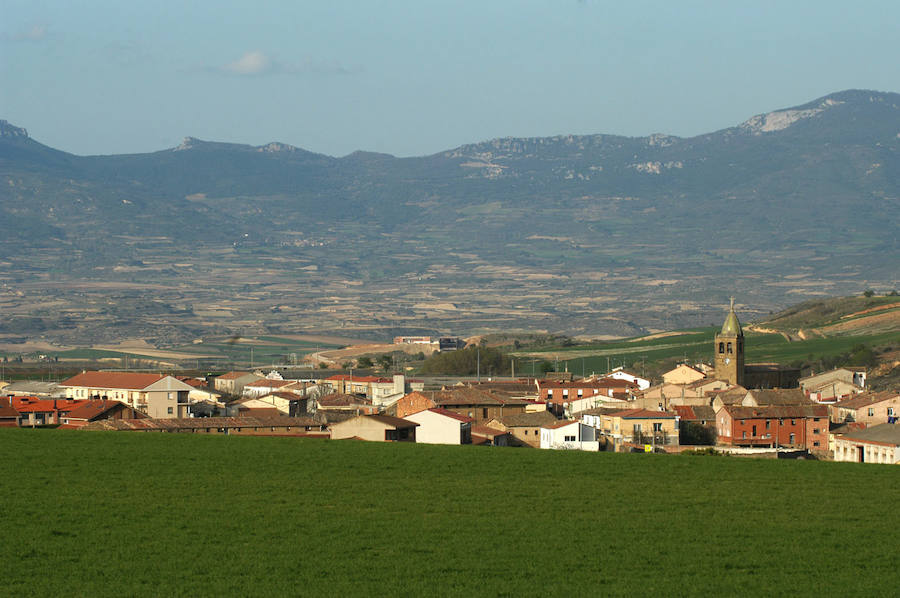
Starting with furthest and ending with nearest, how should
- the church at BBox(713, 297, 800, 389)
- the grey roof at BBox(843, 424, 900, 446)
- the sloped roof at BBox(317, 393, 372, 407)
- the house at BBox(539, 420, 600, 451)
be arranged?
the church at BBox(713, 297, 800, 389)
the sloped roof at BBox(317, 393, 372, 407)
the house at BBox(539, 420, 600, 451)
the grey roof at BBox(843, 424, 900, 446)

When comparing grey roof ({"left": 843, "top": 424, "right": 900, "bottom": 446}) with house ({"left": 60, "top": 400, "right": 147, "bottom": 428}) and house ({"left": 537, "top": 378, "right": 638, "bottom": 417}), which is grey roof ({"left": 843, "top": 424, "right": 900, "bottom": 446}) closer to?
house ({"left": 537, "top": 378, "right": 638, "bottom": 417})

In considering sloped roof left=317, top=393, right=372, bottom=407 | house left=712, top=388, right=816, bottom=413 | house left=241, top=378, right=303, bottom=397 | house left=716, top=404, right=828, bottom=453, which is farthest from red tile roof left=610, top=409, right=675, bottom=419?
house left=241, top=378, right=303, bottom=397

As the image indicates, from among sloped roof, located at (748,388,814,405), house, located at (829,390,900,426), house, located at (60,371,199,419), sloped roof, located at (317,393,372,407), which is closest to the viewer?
house, located at (829,390,900,426)

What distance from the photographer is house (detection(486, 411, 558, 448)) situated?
1897 inches

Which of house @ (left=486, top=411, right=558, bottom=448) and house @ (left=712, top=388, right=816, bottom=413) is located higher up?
→ house @ (left=712, top=388, right=816, bottom=413)

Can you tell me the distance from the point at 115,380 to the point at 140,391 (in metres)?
5.45

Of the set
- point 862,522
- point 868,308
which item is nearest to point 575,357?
point 868,308

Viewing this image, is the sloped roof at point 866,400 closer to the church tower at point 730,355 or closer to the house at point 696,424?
the house at point 696,424

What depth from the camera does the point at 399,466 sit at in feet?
97.7

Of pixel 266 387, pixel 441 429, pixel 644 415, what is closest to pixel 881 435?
pixel 644 415

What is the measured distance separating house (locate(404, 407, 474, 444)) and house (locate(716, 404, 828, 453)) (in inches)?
417

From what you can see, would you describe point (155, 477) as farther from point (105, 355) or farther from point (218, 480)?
point (105, 355)

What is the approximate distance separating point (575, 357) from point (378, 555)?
10035 cm

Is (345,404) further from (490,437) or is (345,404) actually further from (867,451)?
(867,451)
